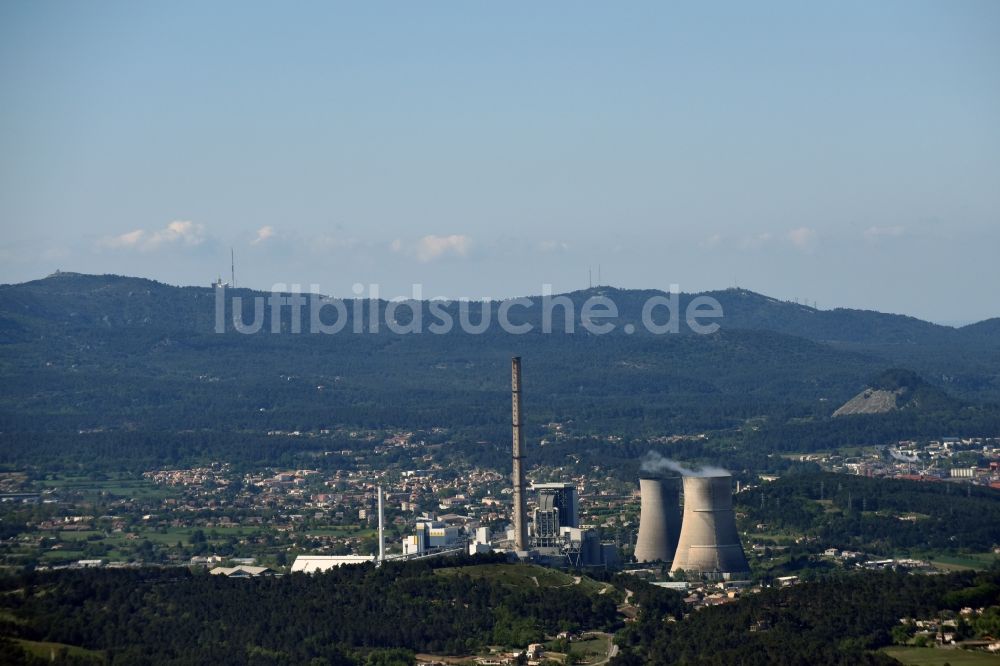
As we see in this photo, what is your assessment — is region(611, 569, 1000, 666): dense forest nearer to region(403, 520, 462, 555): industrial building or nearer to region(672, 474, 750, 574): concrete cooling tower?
region(672, 474, 750, 574): concrete cooling tower

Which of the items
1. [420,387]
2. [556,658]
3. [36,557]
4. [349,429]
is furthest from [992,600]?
[420,387]

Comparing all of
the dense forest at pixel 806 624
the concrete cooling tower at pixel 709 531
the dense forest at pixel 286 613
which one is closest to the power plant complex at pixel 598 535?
the concrete cooling tower at pixel 709 531

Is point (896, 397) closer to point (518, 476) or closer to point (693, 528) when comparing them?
point (518, 476)

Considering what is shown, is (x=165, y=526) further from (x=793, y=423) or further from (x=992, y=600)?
(x=793, y=423)

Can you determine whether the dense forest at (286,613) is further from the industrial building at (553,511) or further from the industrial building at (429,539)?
the industrial building at (553,511)

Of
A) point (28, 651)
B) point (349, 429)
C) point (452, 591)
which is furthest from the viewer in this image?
point (349, 429)

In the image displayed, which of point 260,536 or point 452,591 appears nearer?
point 452,591
